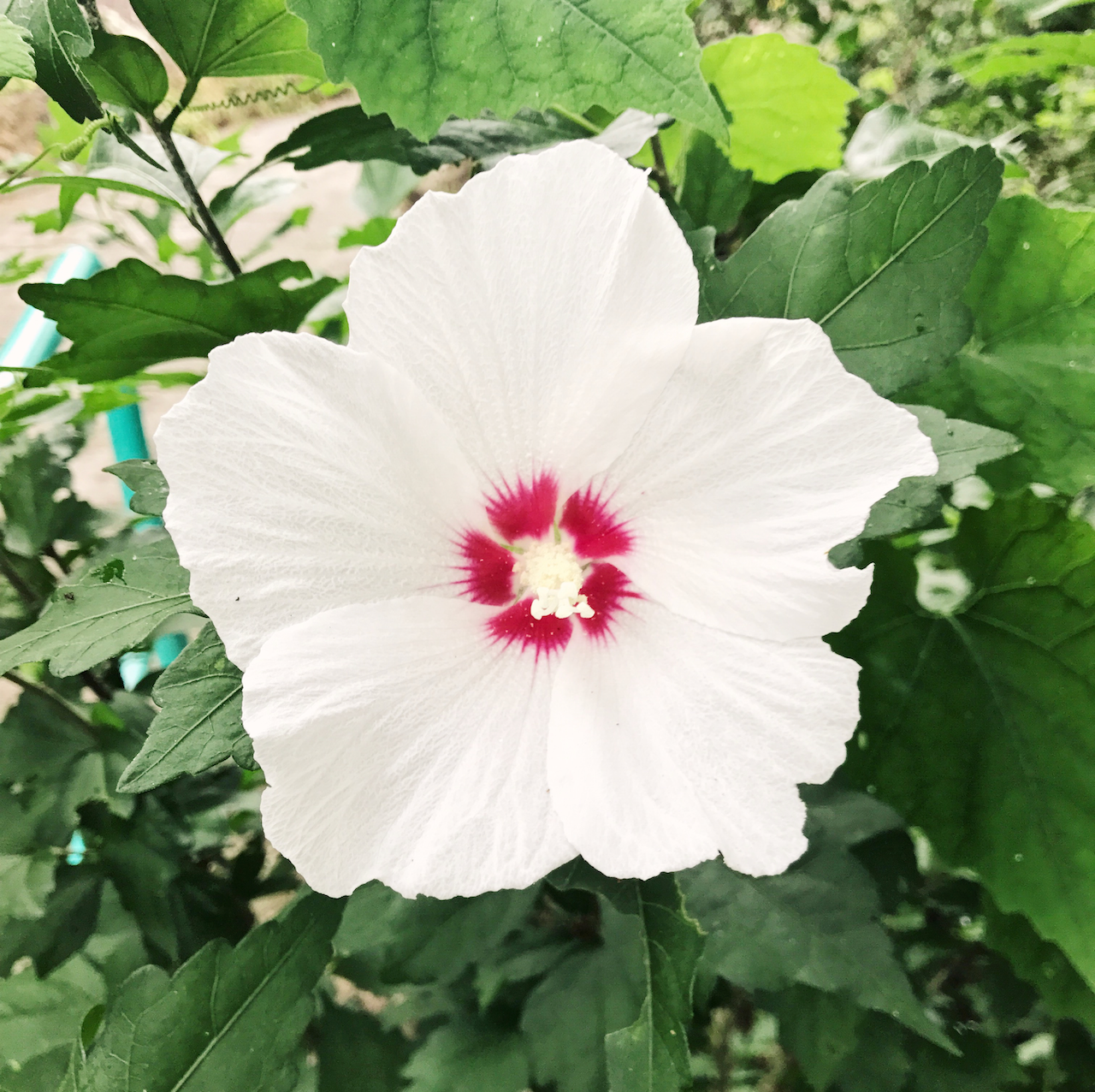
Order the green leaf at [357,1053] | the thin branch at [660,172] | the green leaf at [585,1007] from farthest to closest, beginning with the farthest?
the green leaf at [357,1053]
the green leaf at [585,1007]
the thin branch at [660,172]

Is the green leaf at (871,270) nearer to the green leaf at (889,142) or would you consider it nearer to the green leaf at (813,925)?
the green leaf at (889,142)

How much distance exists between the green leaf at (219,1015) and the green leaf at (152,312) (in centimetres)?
40

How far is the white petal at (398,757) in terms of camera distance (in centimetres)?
36

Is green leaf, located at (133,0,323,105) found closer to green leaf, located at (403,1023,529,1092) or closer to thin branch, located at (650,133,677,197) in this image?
thin branch, located at (650,133,677,197)

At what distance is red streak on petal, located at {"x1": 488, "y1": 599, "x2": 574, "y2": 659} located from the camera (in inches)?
17.4

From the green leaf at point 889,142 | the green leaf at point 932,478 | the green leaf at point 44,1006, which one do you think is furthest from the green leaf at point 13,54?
the green leaf at point 44,1006

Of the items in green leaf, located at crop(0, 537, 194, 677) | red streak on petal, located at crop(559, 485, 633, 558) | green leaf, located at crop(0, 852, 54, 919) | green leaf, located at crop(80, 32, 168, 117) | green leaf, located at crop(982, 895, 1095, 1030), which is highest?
green leaf, located at crop(80, 32, 168, 117)

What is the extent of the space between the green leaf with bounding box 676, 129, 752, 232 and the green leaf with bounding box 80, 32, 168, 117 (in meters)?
0.38

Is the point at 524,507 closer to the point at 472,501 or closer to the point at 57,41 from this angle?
the point at 472,501

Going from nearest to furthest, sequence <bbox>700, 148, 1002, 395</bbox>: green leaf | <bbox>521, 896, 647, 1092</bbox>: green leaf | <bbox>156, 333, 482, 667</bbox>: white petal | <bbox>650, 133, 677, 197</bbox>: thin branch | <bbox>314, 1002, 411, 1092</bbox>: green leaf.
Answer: <bbox>156, 333, 482, 667</bbox>: white petal, <bbox>700, 148, 1002, 395</bbox>: green leaf, <bbox>650, 133, 677, 197</bbox>: thin branch, <bbox>521, 896, 647, 1092</bbox>: green leaf, <bbox>314, 1002, 411, 1092</bbox>: green leaf

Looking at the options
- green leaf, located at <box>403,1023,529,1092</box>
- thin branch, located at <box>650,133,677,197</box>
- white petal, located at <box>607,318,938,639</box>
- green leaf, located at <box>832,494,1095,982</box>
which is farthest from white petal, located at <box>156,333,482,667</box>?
green leaf, located at <box>403,1023,529,1092</box>

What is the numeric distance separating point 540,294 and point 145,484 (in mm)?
310

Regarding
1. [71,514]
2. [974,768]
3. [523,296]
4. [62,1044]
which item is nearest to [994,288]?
[974,768]

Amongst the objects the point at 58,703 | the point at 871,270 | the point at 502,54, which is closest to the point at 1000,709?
the point at 871,270
